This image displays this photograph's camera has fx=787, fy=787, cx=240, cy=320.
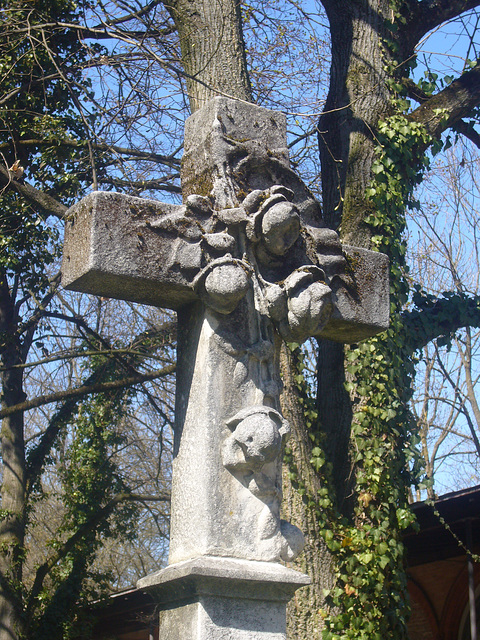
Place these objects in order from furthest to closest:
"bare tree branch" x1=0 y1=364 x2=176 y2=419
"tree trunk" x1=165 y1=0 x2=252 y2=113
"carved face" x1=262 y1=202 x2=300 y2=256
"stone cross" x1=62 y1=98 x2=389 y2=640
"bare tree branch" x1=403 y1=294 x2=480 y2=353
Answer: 1. "bare tree branch" x1=0 y1=364 x2=176 y2=419
2. "bare tree branch" x1=403 y1=294 x2=480 y2=353
3. "tree trunk" x1=165 y1=0 x2=252 y2=113
4. "carved face" x1=262 y1=202 x2=300 y2=256
5. "stone cross" x1=62 y1=98 x2=389 y2=640

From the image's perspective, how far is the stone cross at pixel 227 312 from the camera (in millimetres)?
2752

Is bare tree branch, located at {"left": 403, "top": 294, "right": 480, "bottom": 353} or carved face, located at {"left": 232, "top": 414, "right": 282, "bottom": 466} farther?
bare tree branch, located at {"left": 403, "top": 294, "right": 480, "bottom": 353}

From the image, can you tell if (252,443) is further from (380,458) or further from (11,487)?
(11,487)

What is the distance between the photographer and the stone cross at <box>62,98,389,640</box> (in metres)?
2.75

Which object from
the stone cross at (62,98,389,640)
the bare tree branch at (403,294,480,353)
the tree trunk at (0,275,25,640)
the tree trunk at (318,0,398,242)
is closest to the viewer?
the stone cross at (62,98,389,640)

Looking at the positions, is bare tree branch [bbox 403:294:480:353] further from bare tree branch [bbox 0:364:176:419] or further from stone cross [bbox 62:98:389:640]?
stone cross [bbox 62:98:389:640]

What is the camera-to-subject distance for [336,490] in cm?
656

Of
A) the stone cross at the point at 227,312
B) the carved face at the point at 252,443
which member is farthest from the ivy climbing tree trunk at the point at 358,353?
the carved face at the point at 252,443

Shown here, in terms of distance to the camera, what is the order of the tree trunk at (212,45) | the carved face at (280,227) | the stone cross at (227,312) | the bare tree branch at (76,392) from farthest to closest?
the bare tree branch at (76,392), the tree trunk at (212,45), the carved face at (280,227), the stone cross at (227,312)

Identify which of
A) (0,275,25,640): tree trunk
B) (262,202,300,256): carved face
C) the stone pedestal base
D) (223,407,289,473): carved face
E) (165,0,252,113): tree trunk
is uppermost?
(165,0,252,113): tree trunk

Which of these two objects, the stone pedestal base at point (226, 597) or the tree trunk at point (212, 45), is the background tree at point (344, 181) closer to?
the tree trunk at point (212, 45)

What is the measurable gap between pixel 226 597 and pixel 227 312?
1042 millimetres

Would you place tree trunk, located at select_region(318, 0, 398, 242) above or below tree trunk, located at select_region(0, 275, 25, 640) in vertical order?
above

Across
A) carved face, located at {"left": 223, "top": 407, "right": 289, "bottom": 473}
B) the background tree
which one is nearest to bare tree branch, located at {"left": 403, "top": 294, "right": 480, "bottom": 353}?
the background tree
